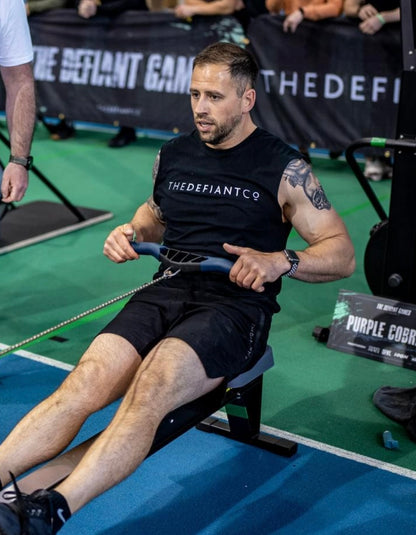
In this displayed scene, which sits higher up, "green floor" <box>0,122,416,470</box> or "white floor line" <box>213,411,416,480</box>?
"green floor" <box>0,122,416,470</box>

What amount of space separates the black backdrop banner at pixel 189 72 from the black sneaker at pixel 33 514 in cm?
585

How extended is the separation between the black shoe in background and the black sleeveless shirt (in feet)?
19.7

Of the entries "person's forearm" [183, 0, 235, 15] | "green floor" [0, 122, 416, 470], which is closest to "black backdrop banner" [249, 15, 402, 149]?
Answer: "person's forearm" [183, 0, 235, 15]

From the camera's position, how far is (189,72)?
8609mm

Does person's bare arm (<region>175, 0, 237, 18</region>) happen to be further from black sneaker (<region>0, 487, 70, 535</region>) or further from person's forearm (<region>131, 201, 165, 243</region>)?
black sneaker (<region>0, 487, 70, 535</region>)

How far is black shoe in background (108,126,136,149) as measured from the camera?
30.9ft

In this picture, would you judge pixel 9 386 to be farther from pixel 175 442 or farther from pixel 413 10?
pixel 413 10

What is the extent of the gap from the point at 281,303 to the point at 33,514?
119 inches

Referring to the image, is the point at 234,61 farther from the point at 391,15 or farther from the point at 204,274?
the point at 391,15

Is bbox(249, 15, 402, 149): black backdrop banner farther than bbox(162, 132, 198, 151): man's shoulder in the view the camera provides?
Yes

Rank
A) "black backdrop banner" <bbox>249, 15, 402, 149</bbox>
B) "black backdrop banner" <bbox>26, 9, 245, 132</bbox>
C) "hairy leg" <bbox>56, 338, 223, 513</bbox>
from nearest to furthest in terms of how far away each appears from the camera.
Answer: "hairy leg" <bbox>56, 338, 223, 513</bbox>, "black backdrop banner" <bbox>249, 15, 402, 149</bbox>, "black backdrop banner" <bbox>26, 9, 245, 132</bbox>

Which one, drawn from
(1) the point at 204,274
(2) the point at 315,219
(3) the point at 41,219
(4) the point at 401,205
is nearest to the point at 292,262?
(2) the point at 315,219

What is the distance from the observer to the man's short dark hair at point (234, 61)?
3.35 metres

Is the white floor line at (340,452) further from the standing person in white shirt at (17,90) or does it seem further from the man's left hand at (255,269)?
the standing person in white shirt at (17,90)
